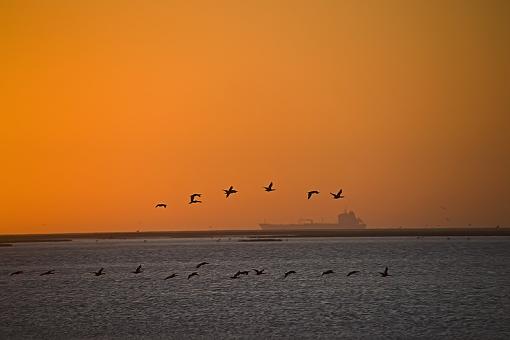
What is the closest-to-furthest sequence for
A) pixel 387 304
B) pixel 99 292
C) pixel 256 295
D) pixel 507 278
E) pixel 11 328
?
pixel 11 328, pixel 387 304, pixel 256 295, pixel 99 292, pixel 507 278

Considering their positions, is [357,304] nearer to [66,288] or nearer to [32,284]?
[66,288]

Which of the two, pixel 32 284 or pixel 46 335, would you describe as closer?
pixel 46 335

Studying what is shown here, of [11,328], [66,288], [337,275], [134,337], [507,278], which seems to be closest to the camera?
[134,337]

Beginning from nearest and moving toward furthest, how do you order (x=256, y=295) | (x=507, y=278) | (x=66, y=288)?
(x=256, y=295) < (x=66, y=288) < (x=507, y=278)

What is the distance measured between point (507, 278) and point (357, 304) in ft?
120

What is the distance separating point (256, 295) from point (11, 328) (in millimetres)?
26968

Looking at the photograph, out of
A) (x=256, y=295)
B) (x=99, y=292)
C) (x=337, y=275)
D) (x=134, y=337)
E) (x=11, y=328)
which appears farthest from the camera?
(x=337, y=275)

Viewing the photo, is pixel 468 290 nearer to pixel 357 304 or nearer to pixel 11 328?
pixel 357 304

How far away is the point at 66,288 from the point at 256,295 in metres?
26.7

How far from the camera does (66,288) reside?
282ft

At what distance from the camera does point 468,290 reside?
76188 mm

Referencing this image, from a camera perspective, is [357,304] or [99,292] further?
[99,292]

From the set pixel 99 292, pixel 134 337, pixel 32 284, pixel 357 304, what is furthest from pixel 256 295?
pixel 32 284

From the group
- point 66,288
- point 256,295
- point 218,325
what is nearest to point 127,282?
point 66,288
